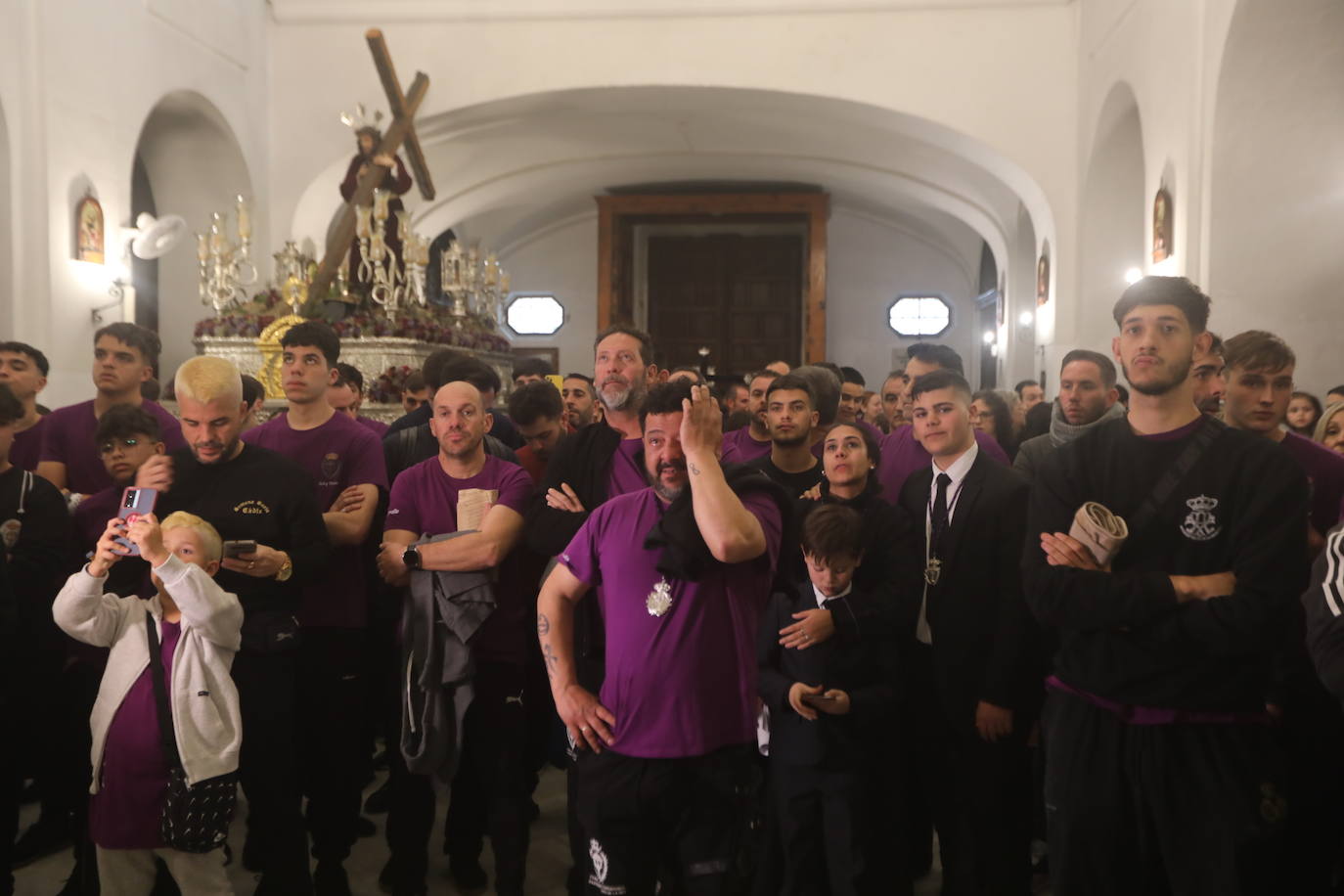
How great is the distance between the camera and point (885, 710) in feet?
10.7

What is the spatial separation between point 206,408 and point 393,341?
265 inches

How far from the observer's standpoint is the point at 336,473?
152 inches

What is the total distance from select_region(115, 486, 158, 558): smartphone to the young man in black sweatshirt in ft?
7.74

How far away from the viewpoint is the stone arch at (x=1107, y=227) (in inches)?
412

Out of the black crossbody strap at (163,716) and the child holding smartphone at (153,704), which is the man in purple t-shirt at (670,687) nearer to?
the child holding smartphone at (153,704)

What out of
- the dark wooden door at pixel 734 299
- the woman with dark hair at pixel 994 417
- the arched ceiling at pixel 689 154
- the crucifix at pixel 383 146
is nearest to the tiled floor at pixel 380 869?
the woman with dark hair at pixel 994 417

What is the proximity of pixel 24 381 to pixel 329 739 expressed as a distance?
→ 2183mm

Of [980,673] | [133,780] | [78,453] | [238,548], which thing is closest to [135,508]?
[238,548]

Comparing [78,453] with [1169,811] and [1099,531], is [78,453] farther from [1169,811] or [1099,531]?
[1169,811]

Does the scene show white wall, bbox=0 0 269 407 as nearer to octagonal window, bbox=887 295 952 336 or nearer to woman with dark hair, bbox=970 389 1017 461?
woman with dark hair, bbox=970 389 1017 461

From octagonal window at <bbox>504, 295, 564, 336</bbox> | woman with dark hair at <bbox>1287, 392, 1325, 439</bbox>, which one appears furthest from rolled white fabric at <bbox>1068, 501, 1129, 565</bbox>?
octagonal window at <bbox>504, 295, 564, 336</bbox>

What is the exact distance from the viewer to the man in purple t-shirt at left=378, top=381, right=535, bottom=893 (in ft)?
11.5

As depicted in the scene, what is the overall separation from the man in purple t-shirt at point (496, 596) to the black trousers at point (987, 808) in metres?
1.43

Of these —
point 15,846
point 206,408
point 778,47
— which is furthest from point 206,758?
point 778,47
